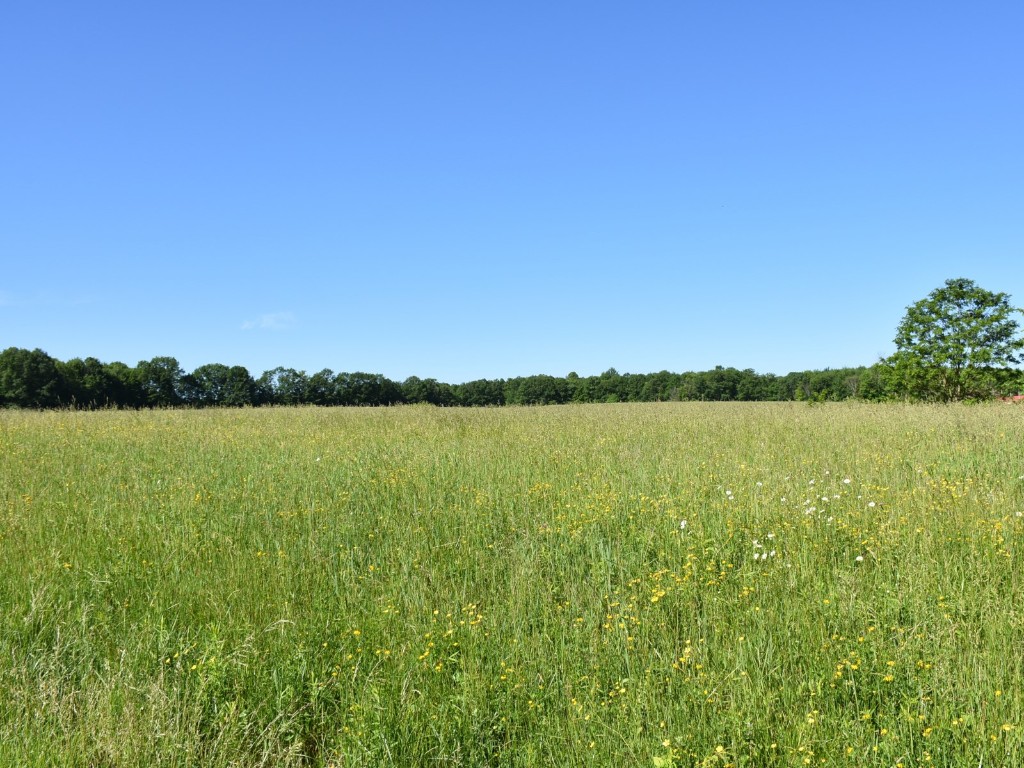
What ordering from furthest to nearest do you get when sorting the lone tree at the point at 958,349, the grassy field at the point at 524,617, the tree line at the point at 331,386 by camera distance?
1. the tree line at the point at 331,386
2. the lone tree at the point at 958,349
3. the grassy field at the point at 524,617

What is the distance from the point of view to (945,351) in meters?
22.1

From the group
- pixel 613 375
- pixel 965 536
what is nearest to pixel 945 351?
pixel 965 536

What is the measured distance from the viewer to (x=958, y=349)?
21812mm

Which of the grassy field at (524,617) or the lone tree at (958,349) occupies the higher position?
the lone tree at (958,349)

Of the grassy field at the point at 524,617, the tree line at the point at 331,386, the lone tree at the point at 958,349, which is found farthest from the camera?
the tree line at the point at 331,386

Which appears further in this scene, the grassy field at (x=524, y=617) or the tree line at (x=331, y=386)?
the tree line at (x=331, y=386)

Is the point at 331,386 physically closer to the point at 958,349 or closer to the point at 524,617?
the point at 958,349

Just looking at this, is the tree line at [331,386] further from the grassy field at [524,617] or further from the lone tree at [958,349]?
the grassy field at [524,617]

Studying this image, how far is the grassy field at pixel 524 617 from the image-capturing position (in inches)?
101

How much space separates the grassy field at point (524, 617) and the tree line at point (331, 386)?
22.8m

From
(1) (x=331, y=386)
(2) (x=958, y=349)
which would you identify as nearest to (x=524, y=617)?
(2) (x=958, y=349)

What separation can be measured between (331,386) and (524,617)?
165 ft

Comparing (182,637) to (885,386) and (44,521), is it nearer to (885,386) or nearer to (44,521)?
(44,521)

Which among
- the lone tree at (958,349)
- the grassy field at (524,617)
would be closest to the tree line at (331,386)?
the lone tree at (958,349)
